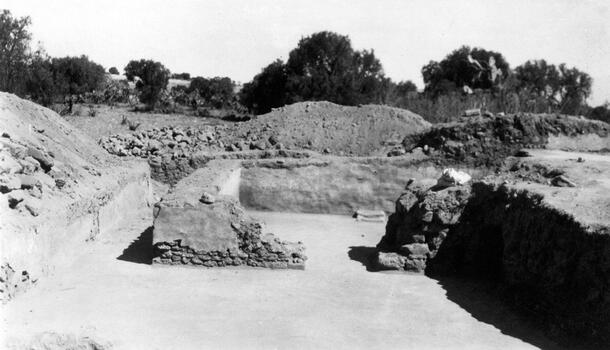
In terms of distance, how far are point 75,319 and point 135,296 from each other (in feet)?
3.41

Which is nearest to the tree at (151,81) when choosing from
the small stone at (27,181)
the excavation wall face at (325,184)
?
the excavation wall face at (325,184)

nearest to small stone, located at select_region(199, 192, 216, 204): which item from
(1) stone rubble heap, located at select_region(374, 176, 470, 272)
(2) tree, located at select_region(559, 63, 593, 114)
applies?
(1) stone rubble heap, located at select_region(374, 176, 470, 272)

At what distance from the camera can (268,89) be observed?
3192 centimetres

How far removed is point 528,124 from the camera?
15617mm

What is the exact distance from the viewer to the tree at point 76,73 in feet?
95.9

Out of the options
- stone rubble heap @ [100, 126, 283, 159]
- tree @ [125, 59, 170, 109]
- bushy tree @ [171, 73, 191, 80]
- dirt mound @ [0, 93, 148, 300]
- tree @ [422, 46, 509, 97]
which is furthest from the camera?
bushy tree @ [171, 73, 191, 80]

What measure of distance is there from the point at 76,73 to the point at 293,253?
987 inches

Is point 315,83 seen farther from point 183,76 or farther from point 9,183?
point 183,76

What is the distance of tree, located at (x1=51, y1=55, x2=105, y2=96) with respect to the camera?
95.9ft

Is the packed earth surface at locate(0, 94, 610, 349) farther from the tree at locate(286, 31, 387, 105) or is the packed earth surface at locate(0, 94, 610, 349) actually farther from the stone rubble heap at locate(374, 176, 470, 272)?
the tree at locate(286, 31, 387, 105)

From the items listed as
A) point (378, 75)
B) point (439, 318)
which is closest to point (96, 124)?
point (378, 75)

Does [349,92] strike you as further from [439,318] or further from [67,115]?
[439,318]

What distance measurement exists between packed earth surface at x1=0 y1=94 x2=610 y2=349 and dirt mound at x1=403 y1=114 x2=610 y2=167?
716mm

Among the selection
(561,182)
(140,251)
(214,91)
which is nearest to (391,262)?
(561,182)
